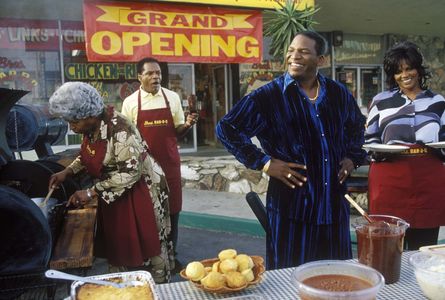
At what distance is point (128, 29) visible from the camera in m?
6.91

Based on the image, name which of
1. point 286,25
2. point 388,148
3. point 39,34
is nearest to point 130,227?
point 388,148

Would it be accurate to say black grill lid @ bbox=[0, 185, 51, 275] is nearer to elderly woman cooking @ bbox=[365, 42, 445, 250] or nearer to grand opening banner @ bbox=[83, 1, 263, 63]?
elderly woman cooking @ bbox=[365, 42, 445, 250]

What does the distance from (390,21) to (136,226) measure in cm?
1014

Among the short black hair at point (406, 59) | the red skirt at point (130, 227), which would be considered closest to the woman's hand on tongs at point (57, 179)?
the red skirt at point (130, 227)

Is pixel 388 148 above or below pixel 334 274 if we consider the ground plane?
above

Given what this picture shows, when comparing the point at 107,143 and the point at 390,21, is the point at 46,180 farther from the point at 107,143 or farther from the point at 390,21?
the point at 390,21

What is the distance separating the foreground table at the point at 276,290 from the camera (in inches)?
61.1

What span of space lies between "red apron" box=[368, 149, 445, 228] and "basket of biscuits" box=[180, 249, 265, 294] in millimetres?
1716

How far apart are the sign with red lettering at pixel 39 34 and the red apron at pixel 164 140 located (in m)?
5.57

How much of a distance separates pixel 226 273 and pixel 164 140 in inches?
114

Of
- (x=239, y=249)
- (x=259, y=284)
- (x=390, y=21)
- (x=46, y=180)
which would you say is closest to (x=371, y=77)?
(x=390, y=21)

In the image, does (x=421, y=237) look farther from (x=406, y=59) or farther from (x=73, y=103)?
(x=73, y=103)

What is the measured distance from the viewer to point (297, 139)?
233cm

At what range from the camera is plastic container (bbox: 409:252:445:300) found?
1.41 meters
